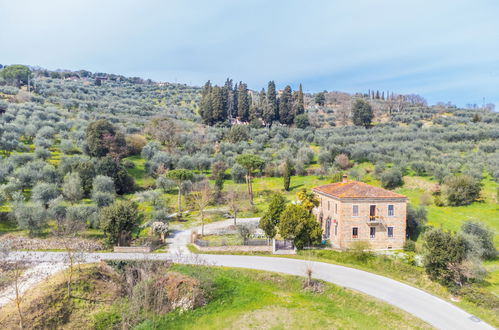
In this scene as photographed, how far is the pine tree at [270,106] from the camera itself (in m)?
88.1

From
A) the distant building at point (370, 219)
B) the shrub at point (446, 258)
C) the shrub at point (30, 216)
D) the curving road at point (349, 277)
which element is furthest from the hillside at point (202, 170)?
the distant building at point (370, 219)

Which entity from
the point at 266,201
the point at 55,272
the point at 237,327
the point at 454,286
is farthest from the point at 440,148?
the point at 55,272

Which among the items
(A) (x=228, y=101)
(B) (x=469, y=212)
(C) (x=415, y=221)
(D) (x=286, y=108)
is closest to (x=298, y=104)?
(D) (x=286, y=108)

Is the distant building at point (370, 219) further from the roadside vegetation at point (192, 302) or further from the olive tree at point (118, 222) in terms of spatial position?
the olive tree at point (118, 222)

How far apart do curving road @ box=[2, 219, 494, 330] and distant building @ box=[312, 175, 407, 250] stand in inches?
205

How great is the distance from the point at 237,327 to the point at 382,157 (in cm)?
4755

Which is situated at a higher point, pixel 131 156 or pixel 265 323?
pixel 131 156

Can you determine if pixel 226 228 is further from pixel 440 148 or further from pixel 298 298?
pixel 440 148

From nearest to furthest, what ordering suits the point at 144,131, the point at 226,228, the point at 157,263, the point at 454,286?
Answer: the point at 454,286 → the point at 157,263 → the point at 226,228 → the point at 144,131

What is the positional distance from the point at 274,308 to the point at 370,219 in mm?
14352

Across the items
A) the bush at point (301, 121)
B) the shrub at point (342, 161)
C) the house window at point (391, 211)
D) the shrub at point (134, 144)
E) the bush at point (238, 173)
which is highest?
the bush at point (301, 121)

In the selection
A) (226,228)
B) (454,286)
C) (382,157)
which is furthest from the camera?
(382,157)

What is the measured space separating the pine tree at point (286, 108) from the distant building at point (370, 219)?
60.4 m

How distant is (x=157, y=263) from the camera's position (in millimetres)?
24641
